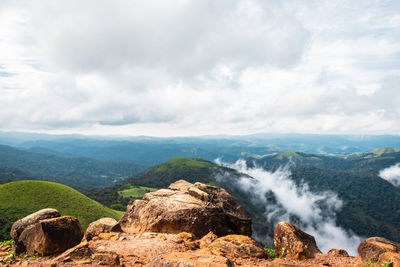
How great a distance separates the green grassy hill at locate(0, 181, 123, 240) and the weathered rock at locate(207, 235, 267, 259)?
91.0 meters

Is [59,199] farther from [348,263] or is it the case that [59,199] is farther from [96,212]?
[348,263]

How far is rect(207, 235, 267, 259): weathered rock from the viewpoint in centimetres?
1448

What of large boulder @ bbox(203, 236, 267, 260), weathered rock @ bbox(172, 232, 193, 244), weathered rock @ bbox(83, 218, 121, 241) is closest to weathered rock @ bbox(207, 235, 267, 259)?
large boulder @ bbox(203, 236, 267, 260)

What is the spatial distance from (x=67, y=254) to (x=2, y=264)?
A: 5.14m

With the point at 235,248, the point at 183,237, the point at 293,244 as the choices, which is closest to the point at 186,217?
the point at 183,237

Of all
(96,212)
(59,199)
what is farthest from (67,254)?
(59,199)

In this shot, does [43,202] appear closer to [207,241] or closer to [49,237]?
[49,237]

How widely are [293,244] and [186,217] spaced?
920 cm

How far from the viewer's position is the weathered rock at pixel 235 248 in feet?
47.5

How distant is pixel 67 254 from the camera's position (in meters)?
13.5

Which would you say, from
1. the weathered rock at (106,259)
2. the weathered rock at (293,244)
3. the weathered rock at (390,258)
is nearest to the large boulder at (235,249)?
the weathered rock at (293,244)

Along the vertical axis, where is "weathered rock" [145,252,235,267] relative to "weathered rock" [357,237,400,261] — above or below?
above

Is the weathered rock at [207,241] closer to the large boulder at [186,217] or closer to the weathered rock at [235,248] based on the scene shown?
the weathered rock at [235,248]

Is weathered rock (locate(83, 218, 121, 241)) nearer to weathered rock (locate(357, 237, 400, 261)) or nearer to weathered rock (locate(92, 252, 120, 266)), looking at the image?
weathered rock (locate(92, 252, 120, 266))
